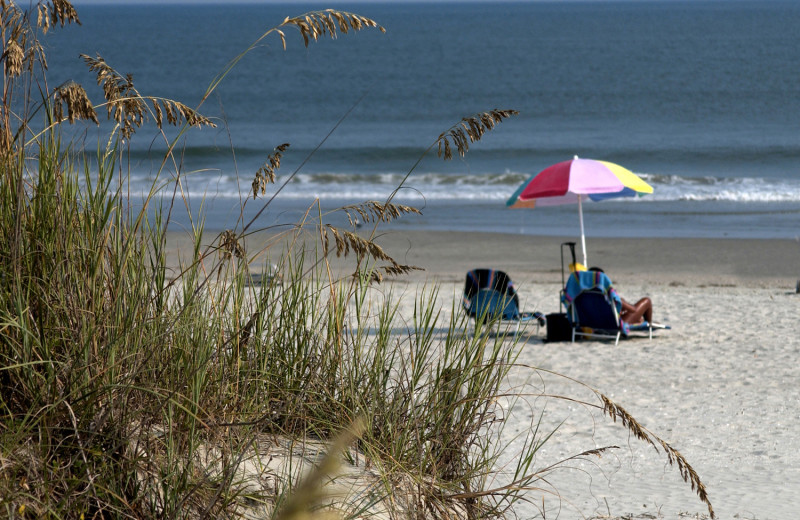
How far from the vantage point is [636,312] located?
8.80 meters

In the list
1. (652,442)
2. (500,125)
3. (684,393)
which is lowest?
(684,393)

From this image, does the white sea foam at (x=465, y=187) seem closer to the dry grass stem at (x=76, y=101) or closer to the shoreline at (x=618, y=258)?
the shoreline at (x=618, y=258)

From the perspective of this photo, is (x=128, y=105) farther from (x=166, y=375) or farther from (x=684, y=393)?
(x=684, y=393)

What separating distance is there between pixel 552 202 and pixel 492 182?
49.1 feet

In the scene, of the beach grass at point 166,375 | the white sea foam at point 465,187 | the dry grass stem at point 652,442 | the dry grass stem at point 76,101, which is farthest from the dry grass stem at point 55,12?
the white sea foam at point 465,187

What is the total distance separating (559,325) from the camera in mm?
8844

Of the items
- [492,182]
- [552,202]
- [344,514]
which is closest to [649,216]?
[492,182]

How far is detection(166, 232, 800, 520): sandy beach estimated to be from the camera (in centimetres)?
→ 430

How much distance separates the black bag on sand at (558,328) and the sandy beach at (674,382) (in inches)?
5.5

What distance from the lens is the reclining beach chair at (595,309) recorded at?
8.66 metres

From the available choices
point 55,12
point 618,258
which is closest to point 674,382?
point 55,12

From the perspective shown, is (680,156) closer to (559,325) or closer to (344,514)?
(559,325)

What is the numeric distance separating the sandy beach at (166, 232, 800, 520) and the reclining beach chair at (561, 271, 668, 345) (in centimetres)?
15

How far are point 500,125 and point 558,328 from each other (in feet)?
89.1
